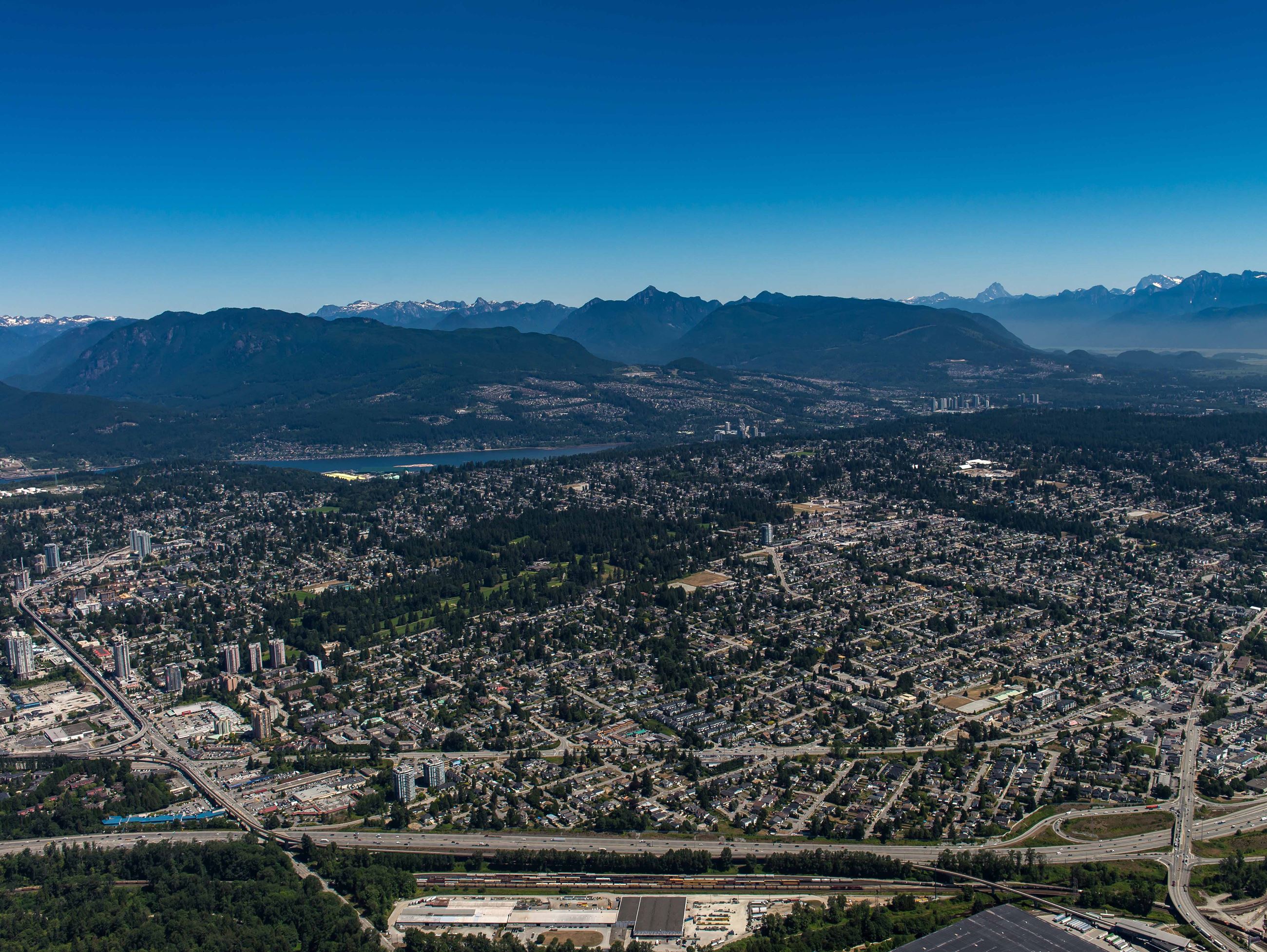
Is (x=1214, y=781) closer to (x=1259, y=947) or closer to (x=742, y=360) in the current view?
(x=1259, y=947)

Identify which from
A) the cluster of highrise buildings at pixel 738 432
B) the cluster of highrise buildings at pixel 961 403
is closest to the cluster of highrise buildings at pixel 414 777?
the cluster of highrise buildings at pixel 738 432

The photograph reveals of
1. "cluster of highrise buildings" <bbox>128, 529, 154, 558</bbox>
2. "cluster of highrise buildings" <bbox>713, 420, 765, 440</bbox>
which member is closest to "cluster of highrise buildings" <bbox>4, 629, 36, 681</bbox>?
"cluster of highrise buildings" <bbox>128, 529, 154, 558</bbox>

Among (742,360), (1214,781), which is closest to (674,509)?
(1214,781)

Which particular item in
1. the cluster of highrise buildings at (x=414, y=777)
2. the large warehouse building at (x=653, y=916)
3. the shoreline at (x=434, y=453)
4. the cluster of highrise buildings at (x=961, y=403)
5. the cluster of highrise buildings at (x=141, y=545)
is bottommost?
the large warehouse building at (x=653, y=916)

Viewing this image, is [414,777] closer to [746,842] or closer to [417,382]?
[746,842]

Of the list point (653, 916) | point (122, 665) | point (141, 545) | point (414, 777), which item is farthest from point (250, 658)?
point (653, 916)

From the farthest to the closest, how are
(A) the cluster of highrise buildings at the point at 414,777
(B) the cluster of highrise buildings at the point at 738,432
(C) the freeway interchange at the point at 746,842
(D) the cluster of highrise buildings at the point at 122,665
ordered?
1. (B) the cluster of highrise buildings at the point at 738,432
2. (D) the cluster of highrise buildings at the point at 122,665
3. (A) the cluster of highrise buildings at the point at 414,777
4. (C) the freeway interchange at the point at 746,842

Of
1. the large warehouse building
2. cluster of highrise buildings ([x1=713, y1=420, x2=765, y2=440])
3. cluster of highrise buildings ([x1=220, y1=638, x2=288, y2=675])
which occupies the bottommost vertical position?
the large warehouse building

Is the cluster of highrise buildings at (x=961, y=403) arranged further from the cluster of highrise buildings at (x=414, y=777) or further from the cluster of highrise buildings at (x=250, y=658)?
the cluster of highrise buildings at (x=414, y=777)

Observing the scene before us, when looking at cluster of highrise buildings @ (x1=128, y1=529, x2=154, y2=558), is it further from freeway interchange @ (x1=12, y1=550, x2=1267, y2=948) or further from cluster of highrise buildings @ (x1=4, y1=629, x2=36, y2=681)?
freeway interchange @ (x1=12, y1=550, x2=1267, y2=948)
